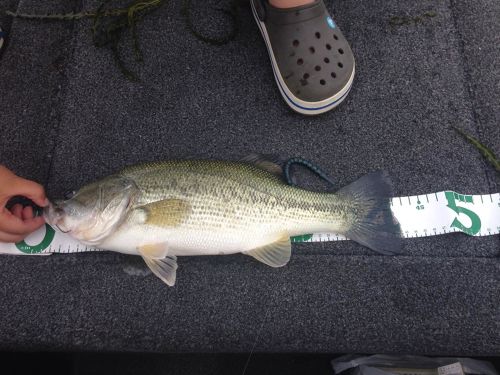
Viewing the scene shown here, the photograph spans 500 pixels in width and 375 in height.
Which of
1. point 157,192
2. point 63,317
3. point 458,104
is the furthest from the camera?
point 458,104

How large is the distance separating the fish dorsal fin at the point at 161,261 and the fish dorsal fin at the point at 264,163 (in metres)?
0.48

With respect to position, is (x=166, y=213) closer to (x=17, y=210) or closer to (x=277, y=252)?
(x=277, y=252)

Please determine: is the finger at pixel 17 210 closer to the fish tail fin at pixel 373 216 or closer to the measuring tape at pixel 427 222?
the measuring tape at pixel 427 222

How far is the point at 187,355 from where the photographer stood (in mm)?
1984

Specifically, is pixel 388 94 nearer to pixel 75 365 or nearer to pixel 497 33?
pixel 497 33

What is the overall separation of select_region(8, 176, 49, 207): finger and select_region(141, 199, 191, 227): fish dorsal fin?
41 centimetres

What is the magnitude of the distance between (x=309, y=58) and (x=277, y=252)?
0.87 metres

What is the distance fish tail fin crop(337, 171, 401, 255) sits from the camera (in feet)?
5.11

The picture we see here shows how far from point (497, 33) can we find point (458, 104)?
472 millimetres

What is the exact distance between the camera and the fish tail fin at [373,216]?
5.11 feet

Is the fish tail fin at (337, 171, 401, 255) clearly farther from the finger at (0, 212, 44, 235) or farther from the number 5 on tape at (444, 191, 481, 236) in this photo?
the finger at (0, 212, 44, 235)

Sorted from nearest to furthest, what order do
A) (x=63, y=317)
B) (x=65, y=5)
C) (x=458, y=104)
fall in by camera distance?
(x=63, y=317) → (x=458, y=104) → (x=65, y=5)

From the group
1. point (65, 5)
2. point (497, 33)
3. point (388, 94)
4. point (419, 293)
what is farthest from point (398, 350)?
point (65, 5)

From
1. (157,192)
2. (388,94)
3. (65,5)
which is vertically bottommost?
(388,94)
